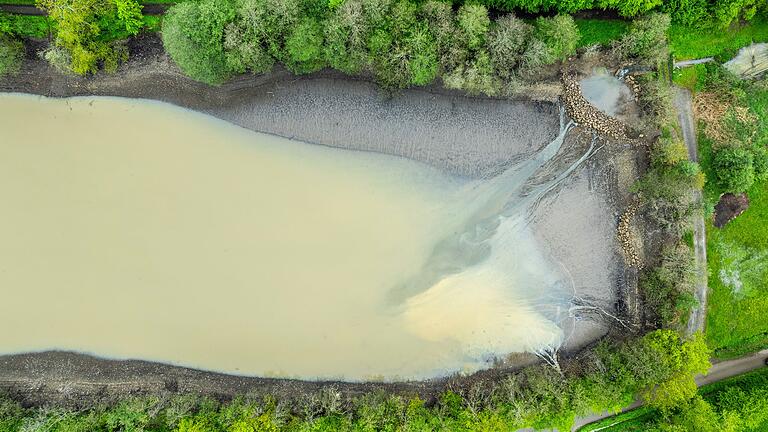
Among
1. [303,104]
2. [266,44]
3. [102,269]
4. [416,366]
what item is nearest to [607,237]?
[416,366]

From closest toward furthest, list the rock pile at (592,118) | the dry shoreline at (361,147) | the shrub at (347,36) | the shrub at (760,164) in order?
the shrub at (347,36) → the shrub at (760,164) → the rock pile at (592,118) → the dry shoreline at (361,147)

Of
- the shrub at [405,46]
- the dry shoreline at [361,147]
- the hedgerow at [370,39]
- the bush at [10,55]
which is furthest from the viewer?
the dry shoreline at [361,147]

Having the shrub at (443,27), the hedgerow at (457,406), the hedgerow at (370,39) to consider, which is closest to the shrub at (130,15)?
the hedgerow at (370,39)

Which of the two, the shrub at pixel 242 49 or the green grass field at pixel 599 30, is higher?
the green grass field at pixel 599 30

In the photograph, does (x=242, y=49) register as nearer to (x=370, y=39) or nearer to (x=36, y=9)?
(x=370, y=39)

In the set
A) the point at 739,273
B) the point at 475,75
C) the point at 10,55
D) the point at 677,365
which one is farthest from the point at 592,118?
the point at 10,55

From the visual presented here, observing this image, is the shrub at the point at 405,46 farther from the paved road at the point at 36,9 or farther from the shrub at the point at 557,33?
the paved road at the point at 36,9

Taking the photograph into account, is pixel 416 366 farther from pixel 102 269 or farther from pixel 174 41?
pixel 174 41
